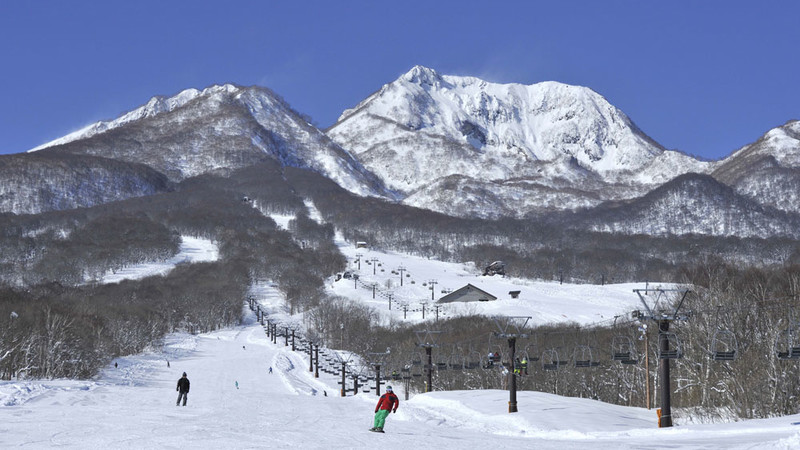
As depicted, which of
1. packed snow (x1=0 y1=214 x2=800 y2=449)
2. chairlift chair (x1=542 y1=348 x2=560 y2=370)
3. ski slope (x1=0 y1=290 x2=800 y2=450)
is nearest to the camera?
ski slope (x1=0 y1=290 x2=800 y2=450)

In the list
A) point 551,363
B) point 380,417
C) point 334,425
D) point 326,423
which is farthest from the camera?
point 551,363

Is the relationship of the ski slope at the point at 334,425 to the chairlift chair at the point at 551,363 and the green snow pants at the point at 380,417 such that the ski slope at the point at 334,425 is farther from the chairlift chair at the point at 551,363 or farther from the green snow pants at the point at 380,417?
the chairlift chair at the point at 551,363

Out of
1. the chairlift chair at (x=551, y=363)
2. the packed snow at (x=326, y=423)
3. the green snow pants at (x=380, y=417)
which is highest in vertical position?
the chairlift chair at (x=551, y=363)

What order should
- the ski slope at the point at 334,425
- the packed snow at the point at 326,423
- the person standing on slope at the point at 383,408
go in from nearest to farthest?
the ski slope at the point at 334,425 < the packed snow at the point at 326,423 < the person standing on slope at the point at 383,408

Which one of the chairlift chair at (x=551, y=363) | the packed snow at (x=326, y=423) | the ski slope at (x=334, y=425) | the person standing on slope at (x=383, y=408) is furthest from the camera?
the chairlift chair at (x=551, y=363)

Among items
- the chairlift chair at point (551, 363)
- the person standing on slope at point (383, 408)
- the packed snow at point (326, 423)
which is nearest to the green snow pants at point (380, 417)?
the person standing on slope at point (383, 408)

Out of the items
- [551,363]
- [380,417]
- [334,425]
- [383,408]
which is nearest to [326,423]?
[334,425]

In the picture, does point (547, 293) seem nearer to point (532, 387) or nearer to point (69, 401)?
point (532, 387)

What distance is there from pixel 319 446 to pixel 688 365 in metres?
45.2

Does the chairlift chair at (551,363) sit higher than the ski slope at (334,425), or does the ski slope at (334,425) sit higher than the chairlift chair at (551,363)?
the chairlift chair at (551,363)

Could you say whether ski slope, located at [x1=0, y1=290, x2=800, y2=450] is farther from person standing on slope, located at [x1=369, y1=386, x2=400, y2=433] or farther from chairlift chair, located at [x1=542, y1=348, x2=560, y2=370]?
chairlift chair, located at [x1=542, y1=348, x2=560, y2=370]

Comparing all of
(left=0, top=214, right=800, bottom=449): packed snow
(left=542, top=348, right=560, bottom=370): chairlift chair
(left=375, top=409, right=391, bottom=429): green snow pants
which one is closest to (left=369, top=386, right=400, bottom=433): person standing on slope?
(left=375, top=409, right=391, bottom=429): green snow pants

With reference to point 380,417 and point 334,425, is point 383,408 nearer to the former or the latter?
point 380,417

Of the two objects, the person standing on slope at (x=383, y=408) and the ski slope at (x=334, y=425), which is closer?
the ski slope at (x=334, y=425)
